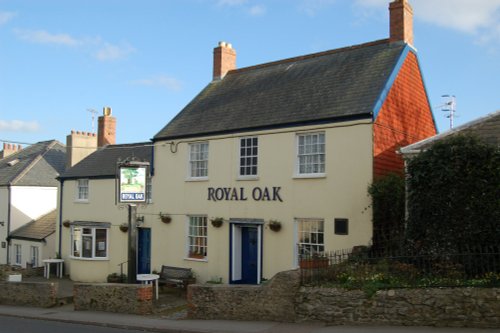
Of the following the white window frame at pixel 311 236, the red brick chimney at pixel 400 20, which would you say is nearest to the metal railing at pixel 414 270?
the white window frame at pixel 311 236

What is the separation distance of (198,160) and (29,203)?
17.3 meters

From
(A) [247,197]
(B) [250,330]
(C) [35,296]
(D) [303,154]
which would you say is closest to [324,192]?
(D) [303,154]

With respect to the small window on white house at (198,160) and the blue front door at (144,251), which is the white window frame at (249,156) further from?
the blue front door at (144,251)

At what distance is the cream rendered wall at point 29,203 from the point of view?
3181 cm

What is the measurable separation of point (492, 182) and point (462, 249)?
5.67 ft

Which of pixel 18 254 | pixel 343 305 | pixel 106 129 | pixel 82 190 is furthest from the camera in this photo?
pixel 18 254

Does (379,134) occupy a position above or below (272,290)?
above

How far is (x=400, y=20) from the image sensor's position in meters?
18.1

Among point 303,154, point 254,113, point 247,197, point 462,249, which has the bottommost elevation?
point 462,249

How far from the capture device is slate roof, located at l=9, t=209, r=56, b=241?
29.2 metres

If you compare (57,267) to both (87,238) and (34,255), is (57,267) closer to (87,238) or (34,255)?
(87,238)

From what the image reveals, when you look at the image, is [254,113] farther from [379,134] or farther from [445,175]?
[445,175]

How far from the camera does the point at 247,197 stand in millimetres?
18328

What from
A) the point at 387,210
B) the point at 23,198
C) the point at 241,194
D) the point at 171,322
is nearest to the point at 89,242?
the point at 241,194
